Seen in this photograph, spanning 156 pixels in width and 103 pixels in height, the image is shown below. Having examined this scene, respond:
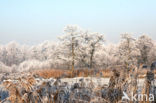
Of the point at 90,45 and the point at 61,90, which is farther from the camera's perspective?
the point at 90,45

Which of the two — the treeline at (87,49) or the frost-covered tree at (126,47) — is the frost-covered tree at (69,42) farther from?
the frost-covered tree at (126,47)

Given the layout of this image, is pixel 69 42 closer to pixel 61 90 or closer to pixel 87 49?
pixel 87 49

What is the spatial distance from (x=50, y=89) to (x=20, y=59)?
184 ft

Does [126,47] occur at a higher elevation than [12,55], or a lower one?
lower

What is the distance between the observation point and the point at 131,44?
85.6ft

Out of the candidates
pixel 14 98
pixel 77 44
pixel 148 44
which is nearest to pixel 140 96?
pixel 14 98

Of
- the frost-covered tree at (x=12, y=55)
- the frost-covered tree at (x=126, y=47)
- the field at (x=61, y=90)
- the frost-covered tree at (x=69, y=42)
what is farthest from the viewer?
the frost-covered tree at (x=12, y=55)

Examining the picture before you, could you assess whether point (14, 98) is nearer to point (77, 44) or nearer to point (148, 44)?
point (77, 44)

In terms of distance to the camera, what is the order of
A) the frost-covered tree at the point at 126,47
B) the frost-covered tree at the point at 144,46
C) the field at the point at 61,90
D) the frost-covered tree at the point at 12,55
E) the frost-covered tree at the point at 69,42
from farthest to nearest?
the frost-covered tree at the point at 12,55
the frost-covered tree at the point at 144,46
the frost-covered tree at the point at 126,47
the frost-covered tree at the point at 69,42
the field at the point at 61,90

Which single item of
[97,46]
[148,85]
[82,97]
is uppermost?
[97,46]

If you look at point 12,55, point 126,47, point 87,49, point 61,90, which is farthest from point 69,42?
point 12,55

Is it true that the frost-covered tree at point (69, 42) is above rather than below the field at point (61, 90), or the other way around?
above

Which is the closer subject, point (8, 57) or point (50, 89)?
point (50, 89)

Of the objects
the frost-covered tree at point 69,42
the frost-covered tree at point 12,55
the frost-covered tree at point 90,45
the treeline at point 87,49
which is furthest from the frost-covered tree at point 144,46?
the frost-covered tree at point 12,55
